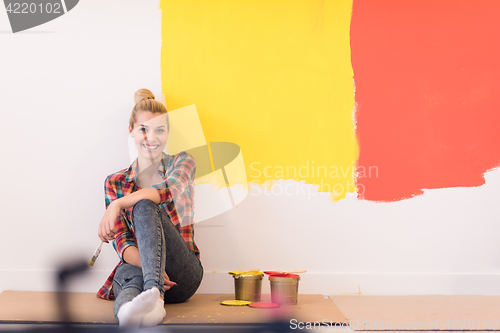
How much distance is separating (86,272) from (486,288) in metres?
1.91

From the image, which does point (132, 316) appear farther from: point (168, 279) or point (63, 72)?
point (63, 72)

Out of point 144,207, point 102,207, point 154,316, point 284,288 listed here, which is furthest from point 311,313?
point 102,207

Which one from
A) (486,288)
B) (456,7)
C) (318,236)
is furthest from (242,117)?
(486,288)

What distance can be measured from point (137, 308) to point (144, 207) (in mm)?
340

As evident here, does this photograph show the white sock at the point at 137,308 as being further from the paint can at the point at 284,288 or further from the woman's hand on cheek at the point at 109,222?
the paint can at the point at 284,288

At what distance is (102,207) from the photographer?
1.97 meters

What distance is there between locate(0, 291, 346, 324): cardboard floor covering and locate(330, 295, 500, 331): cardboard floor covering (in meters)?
0.09

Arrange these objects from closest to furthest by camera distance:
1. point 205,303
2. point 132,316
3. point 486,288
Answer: point 132,316 → point 205,303 → point 486,288

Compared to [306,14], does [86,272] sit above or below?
below

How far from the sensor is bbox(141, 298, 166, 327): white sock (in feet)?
3.92

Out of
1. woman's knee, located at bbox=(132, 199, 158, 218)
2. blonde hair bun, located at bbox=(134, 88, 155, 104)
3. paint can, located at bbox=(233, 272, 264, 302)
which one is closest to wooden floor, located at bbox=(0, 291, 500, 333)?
paint can, located at bbox=(233, 272, 264, 302)

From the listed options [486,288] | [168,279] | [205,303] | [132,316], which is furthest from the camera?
[486,288]

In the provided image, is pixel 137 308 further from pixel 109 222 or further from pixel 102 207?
pixel 102 207

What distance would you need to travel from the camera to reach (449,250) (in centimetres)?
196
